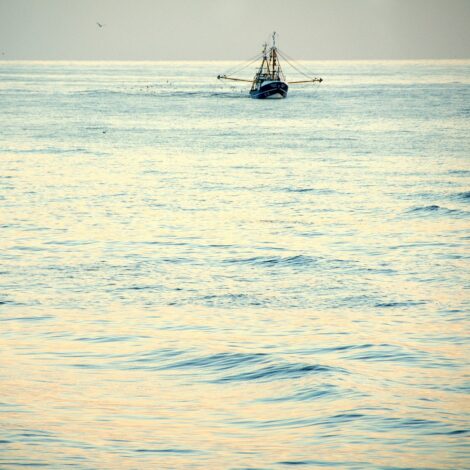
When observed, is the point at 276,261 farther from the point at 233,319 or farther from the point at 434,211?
the point at 434,211

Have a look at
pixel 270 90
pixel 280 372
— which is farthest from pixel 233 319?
pixel 270 90

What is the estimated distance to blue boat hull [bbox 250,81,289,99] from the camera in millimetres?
151625

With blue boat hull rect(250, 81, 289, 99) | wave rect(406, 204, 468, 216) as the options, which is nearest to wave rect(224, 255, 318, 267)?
wave rect(406, 204, 468, 216)

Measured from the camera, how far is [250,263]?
2681 centimetres

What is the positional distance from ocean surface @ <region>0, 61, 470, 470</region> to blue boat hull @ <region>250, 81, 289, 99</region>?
332 ft

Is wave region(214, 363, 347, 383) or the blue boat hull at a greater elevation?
the blue boat hull

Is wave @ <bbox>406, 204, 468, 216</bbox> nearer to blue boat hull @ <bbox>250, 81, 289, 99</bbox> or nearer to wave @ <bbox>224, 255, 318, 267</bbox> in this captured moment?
wave @ <bbox>224, 255, 318, 267</bbox>

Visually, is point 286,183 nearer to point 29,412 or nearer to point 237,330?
point 237,330

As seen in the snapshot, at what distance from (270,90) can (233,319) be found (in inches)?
5261

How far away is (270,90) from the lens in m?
152

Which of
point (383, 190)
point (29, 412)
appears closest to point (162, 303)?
point (29, 412)

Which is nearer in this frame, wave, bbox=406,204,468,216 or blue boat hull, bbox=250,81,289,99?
wave, bbox=406,204,468,216

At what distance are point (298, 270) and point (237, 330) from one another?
6.69 m

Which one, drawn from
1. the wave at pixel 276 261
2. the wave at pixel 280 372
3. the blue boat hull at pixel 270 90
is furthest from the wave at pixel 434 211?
the blue boat hull at pixel 270 90
